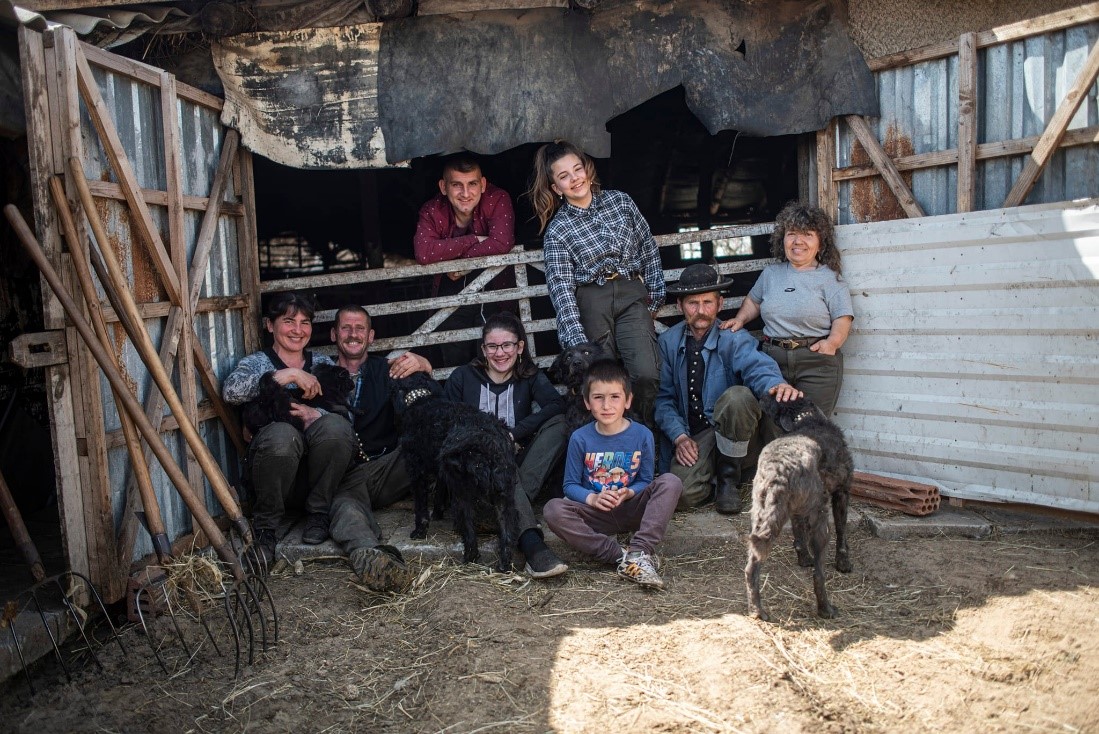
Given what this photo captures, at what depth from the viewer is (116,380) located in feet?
12.9

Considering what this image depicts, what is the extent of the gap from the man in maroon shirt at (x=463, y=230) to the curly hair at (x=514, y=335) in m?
0.85

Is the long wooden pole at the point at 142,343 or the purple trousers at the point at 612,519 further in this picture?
the purple trousers at the point at 612,519

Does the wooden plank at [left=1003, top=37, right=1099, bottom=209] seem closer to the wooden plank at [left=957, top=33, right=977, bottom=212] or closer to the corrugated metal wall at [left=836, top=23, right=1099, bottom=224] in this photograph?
the corrugated metal wall at [left=836, top=23, right=1099, bottom=224]

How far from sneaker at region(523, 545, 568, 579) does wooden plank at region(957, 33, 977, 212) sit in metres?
3.65

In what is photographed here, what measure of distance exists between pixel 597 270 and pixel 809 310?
1.54 metres

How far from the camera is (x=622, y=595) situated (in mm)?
4367

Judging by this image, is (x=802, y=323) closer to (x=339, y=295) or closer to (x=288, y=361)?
(x=288, y=361)

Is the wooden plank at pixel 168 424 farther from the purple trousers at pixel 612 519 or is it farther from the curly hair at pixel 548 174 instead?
the curly hair at pixel 548 174

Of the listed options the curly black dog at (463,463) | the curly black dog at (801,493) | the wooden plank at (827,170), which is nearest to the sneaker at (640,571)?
the curly black dog at (801,493)

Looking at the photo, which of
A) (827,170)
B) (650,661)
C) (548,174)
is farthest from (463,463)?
(827,170)

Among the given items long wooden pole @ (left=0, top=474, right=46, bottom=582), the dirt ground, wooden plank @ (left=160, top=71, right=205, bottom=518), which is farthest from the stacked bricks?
long wooden pole @ (left=0, top=474, right=46, bottom=582)

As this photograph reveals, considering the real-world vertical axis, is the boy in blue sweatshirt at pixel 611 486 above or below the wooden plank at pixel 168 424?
below

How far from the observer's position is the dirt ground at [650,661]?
3.21 metres

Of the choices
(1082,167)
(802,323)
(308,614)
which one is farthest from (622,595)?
(1082,167)
